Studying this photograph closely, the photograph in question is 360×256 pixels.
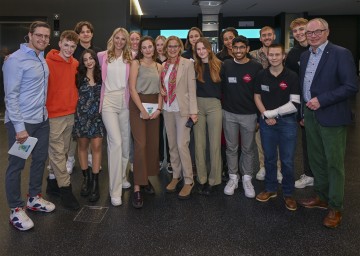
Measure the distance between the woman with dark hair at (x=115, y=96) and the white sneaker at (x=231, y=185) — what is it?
3.50ft

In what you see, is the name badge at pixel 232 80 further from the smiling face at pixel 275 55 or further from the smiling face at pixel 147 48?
the smiling face at pixel 147 48

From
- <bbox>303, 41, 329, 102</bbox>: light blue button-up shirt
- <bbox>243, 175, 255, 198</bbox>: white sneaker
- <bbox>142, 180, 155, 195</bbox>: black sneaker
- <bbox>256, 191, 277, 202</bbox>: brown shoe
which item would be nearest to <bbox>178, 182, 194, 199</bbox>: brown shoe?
<bbox>142, 180, 155, 195</bbox>: black sneaker

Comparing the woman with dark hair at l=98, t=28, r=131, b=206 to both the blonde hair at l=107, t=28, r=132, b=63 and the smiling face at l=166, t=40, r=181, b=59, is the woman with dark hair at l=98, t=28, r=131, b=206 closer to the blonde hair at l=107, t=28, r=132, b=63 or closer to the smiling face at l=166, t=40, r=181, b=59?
the blonde hair at l=107, t=28, r=132, b=63

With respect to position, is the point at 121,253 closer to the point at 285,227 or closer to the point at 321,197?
the point at 285,227

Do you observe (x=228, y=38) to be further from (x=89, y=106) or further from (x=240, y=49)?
(x=89, y=106)

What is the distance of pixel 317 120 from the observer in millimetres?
2730

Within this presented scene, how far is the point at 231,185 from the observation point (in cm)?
343

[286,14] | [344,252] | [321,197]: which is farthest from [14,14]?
[286,14]

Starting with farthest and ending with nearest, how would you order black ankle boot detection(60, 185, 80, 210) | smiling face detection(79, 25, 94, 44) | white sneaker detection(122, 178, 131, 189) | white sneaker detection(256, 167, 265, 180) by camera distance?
white sneaker detection(256, 167, 265, 180), smiling face detection(79, 25, 94, 44), white sneaker detection(122, 178, 131, 189), black ankle boot detection(60, 185, 80, 210)

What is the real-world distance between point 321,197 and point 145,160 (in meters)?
1.64

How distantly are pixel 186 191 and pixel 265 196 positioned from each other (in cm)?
76

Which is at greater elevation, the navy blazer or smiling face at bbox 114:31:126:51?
smiling face at bbox 114:31:126:51

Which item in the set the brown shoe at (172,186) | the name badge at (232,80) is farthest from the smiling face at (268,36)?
the brown shoe at (172,186)

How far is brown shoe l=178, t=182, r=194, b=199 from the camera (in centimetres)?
329
